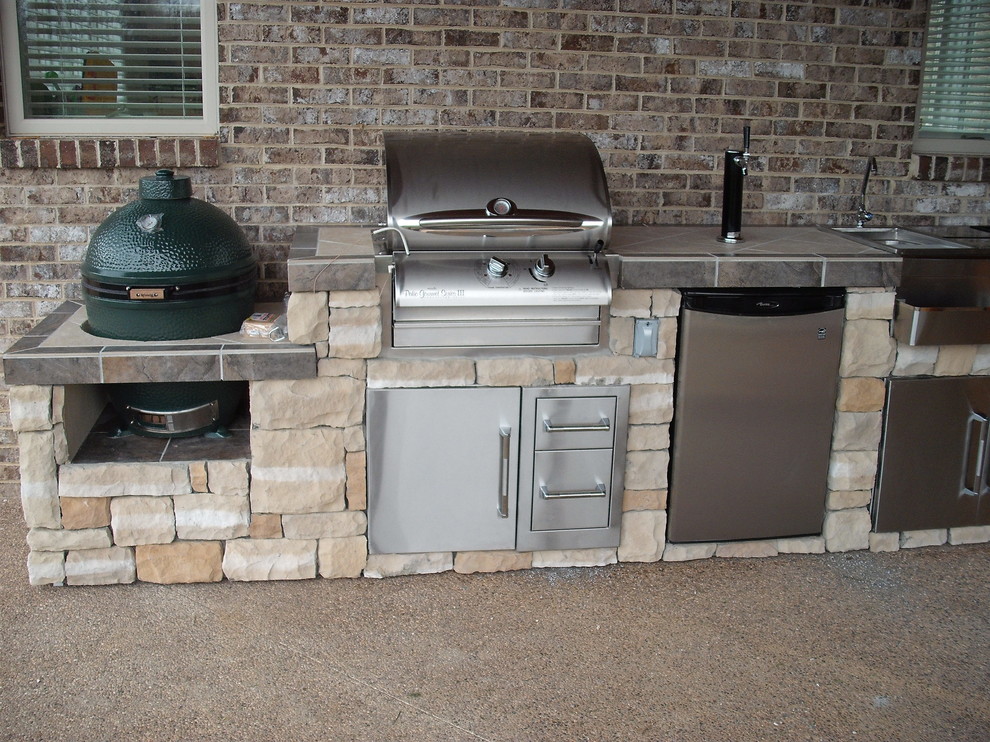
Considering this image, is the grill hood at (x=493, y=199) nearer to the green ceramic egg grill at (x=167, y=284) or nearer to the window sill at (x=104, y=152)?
the green ceramic egg grill at (x=167, y=284)

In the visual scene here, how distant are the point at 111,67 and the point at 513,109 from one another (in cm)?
147

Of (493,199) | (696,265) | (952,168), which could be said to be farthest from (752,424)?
(952,168)

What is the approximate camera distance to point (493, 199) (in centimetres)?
320

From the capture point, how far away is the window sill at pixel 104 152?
3.62 metres

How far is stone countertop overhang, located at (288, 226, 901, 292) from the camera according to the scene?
10.1 feet

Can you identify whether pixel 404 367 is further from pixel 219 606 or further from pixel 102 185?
pixel 102 185

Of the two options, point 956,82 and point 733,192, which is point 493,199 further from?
point 956,82

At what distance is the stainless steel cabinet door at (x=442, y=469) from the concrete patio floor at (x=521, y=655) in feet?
0.53

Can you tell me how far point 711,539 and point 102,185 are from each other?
2.50 meters

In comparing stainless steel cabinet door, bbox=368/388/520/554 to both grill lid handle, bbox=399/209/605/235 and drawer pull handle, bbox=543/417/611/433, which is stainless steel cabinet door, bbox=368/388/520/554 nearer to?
drawer pull handle, bbox=543/417/611/433

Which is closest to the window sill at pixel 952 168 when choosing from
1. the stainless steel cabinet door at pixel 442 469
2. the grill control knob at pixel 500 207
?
the grill control knob at pixel 500 207

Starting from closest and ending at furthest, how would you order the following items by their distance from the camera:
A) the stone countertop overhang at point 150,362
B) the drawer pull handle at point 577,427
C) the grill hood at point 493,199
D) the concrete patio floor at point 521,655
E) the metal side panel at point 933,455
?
the concrete patio floor at point 521,655, the stone countertop overhang at point 150,362, the grill hood at point 493,199, the drawer pull handle at point 577,427, the metal side panel at point 933,455

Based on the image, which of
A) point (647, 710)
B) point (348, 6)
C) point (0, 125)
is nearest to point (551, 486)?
point (647, 710)

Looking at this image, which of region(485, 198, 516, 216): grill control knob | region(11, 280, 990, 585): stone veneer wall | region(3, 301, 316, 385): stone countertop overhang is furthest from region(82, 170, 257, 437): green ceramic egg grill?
region(485, 198, 516, 216): grill control knob
